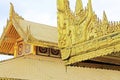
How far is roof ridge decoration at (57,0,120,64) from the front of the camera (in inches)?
316

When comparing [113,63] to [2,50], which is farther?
[2,50]

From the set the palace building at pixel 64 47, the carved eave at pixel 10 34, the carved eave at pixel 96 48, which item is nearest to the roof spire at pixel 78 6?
the palace building at pixel 64 47

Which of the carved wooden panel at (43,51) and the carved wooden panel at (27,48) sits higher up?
the carved wooden panel at (27,48)

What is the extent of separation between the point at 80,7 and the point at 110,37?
4.03ft

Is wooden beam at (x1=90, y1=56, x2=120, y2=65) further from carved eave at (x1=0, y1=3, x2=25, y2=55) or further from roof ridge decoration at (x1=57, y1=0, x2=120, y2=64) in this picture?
carved eave at (x1=0, y1=3, x2=25, y2=55)

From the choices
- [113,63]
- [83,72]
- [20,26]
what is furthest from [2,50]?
[113,63]

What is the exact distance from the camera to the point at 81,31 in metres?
8.72

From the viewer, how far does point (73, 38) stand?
8.85 m

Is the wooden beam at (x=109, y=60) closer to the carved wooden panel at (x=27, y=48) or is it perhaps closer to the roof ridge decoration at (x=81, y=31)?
the roof ridge decoration at (x=81, y=31)

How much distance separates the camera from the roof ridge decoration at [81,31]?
26.4 ft

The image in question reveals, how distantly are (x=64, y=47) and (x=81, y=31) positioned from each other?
618 millimetres

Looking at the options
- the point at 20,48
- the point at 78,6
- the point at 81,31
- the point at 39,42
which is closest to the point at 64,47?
the point at 81,31

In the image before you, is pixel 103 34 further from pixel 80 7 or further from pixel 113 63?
pixel 113 63

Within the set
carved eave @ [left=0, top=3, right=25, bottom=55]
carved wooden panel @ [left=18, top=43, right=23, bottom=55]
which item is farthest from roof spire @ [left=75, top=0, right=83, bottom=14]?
carved wooden panel @ [left=18, top=43, right=23, bottom=55]
